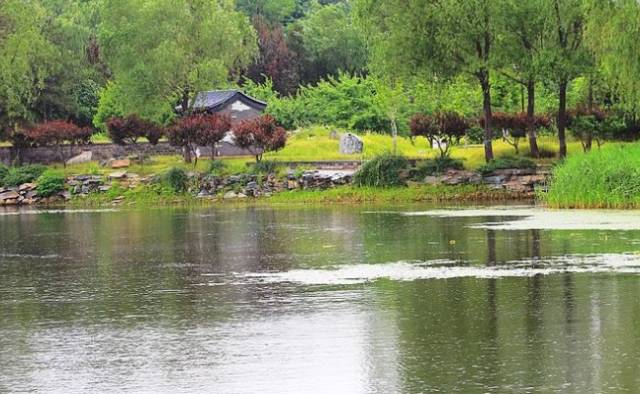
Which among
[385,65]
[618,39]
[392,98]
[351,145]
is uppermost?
[385,65]

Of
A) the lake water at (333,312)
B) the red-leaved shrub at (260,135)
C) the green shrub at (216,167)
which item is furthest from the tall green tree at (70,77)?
the lake water at (333,312)

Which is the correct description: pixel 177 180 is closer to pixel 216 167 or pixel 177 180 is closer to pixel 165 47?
pixel 216 167

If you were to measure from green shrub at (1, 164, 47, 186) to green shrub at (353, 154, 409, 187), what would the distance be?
1878 centimetres

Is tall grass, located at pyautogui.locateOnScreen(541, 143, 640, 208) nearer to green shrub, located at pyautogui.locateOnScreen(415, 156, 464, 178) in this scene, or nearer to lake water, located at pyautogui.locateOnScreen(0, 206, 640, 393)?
lake water, located at pyautogui.locateOnScreen(0, 206, 640, 393)

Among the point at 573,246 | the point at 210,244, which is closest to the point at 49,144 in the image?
the point at 210,244

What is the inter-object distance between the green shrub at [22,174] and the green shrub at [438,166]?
21253 millimetres

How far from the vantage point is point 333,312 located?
1664 cm

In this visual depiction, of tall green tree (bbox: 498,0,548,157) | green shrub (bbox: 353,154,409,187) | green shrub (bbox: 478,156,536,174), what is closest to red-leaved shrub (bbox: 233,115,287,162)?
green shrub (bbox: 353,154,409,187)

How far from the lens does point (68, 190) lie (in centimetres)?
5741

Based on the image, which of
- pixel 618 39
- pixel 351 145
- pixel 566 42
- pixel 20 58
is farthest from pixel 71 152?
pixel 618 39

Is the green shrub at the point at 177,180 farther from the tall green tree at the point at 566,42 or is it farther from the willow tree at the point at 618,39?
the willow tree at the point at 618,39

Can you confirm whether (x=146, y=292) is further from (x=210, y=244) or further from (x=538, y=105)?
(x=538, y=105)

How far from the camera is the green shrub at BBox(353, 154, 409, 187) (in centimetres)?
4988

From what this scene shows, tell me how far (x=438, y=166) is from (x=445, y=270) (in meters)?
29.1
